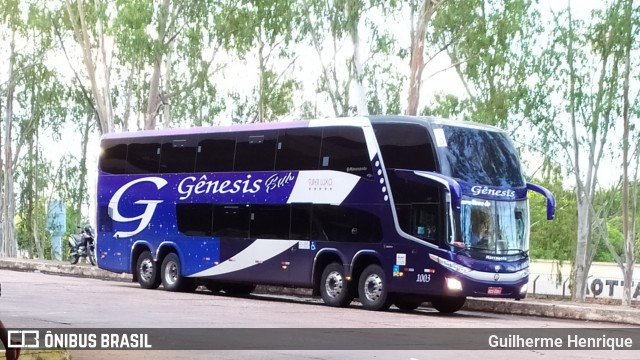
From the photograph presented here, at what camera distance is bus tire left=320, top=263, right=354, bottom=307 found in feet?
87.7

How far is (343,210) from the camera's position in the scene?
2666cm

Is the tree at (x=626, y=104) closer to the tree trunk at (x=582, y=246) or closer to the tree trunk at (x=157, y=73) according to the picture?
the tree trunk at (x=582, y=246)

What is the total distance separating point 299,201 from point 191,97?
35898 millimetres

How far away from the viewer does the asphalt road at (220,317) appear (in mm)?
15164

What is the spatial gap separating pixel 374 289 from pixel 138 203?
837 cm

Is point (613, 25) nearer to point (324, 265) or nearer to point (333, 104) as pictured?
point (333, 104)

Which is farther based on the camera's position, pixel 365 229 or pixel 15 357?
pixel 365 229

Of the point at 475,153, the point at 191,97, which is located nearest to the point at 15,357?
the point at 475,153

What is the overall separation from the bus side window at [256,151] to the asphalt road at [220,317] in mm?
2884

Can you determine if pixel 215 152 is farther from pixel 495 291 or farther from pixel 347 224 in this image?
pixel 495 291

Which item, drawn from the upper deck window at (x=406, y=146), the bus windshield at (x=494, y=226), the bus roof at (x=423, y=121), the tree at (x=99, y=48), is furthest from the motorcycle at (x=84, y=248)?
the bus windshield at (x=494, y=226)

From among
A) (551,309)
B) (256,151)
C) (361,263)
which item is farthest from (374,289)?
A: (256,151)

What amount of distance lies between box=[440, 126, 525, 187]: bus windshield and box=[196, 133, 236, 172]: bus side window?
20.2 ft

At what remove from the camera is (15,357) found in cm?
838
